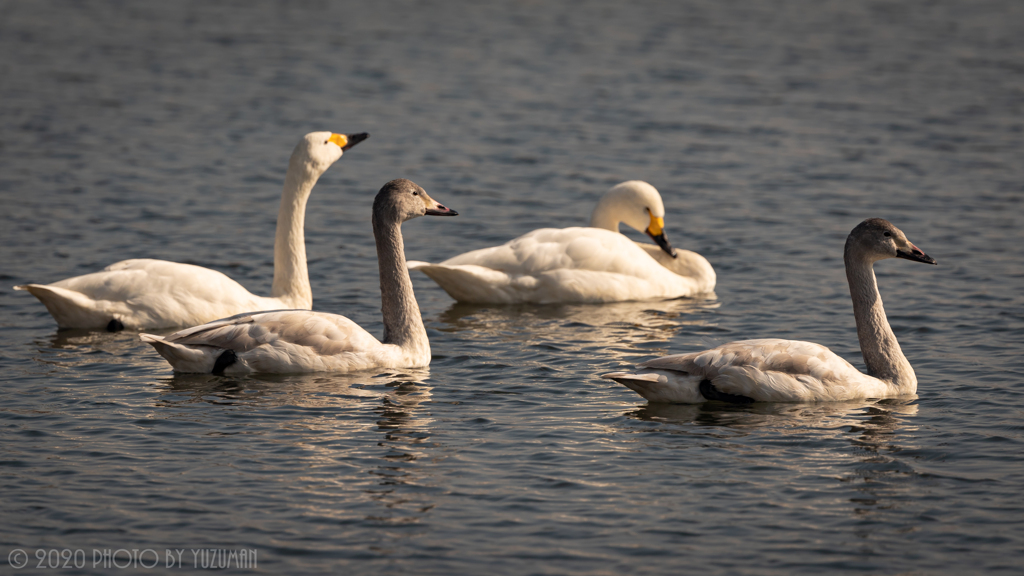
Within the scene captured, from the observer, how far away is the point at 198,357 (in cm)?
991

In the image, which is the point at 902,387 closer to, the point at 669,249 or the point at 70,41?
the point at 669,249

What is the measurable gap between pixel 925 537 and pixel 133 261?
7.74 m

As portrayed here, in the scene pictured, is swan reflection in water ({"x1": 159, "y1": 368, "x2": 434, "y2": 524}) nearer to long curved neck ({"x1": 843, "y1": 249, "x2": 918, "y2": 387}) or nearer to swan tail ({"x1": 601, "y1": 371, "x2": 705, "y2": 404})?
swan tail ({"x1": 601, "y1": 371, "x2": 705, "y2": 404})

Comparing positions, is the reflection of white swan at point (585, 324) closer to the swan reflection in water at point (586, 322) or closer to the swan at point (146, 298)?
the swan reflection in water at point (586, 322)

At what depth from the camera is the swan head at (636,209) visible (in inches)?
563

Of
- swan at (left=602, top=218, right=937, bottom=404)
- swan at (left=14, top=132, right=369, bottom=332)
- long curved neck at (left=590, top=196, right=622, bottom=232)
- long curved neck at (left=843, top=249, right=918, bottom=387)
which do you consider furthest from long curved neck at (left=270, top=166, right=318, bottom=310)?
long curved neck at (left=843, top=249, right=918, bottom=387)

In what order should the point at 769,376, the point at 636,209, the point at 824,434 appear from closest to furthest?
the point at 824,434
the point at 769,376
the point at 636,209

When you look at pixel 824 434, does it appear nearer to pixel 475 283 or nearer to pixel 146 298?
pixel 475 283

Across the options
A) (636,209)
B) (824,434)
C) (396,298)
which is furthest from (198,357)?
(636,209)

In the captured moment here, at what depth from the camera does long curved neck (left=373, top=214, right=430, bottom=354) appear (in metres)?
10.5

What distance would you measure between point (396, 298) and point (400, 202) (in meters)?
0.82

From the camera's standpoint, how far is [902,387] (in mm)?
9578

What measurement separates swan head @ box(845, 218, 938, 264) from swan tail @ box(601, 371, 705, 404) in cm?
176

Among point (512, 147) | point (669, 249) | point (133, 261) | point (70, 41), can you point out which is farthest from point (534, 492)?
point (70, 41)
